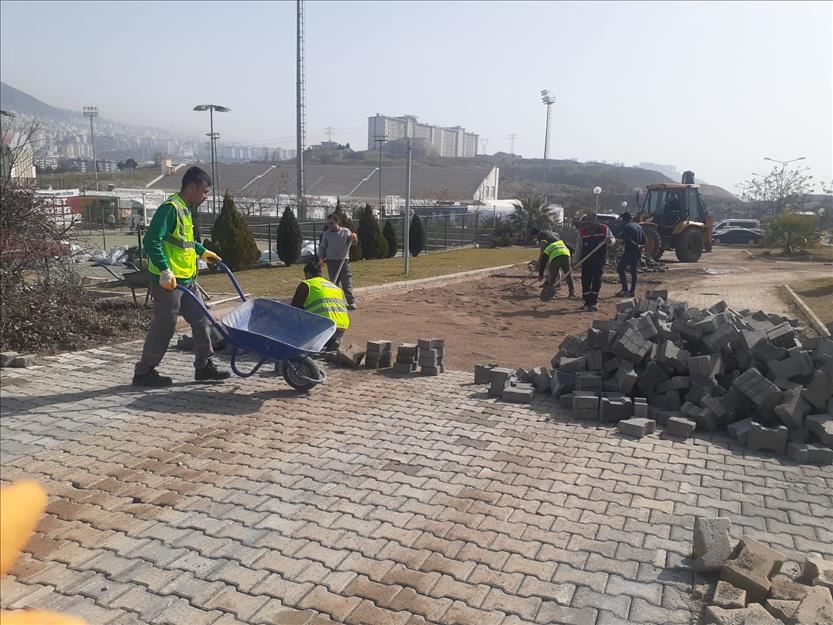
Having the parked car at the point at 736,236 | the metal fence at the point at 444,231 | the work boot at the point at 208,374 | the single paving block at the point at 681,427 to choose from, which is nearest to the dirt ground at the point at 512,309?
the work boot at the point at 208,374

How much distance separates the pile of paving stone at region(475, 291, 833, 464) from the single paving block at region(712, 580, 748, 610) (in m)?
2.42

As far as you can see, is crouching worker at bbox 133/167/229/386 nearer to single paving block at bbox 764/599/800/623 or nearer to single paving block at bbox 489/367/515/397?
single paving block at bbox 489/367/515/397

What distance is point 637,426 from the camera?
5719 millimetres

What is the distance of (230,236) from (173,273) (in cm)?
1202

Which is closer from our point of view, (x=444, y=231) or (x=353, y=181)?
(x=444, y=231)

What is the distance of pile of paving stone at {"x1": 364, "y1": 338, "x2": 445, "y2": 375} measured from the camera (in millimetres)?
7547

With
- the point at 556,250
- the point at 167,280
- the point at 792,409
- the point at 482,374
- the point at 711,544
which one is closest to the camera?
the point at 711,544

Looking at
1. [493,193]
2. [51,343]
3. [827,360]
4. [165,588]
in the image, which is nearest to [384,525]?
[165,588]

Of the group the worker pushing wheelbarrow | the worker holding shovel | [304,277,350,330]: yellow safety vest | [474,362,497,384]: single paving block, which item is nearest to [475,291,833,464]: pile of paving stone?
[474,362,497,384]: single paving block

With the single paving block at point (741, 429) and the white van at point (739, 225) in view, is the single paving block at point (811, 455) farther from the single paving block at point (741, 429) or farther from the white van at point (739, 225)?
the white van at point (739, 225)

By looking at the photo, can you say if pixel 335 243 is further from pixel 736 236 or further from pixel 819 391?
pixel 736 236

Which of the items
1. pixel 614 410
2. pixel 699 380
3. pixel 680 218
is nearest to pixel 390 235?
pixel 680 218

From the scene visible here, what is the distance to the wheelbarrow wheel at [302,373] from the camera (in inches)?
258

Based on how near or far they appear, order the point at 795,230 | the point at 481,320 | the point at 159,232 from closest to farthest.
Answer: the point at 159,232 < the point at 481,320 < the point at 795,230
